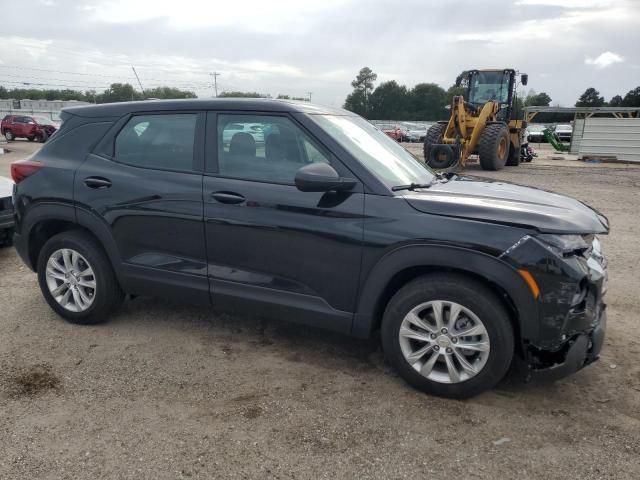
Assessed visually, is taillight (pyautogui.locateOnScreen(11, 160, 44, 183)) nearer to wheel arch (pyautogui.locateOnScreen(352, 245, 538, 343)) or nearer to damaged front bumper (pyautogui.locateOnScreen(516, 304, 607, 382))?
wheel arch (pyautogui.locateOnScreen(352, 245, 538, 343))

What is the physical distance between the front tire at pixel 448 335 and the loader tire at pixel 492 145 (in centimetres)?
1403

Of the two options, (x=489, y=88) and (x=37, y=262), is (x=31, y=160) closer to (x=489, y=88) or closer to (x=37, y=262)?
(x=37, y=262)

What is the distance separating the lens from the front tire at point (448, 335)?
117 inches

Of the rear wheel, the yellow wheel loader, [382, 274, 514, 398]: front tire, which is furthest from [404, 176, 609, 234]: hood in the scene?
the rear wheel

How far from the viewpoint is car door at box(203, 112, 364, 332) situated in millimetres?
3266

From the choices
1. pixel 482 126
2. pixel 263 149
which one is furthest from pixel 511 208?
pixel 482 126

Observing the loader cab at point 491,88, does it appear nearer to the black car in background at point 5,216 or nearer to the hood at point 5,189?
the hood at point 5,189

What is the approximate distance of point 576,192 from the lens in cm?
1230

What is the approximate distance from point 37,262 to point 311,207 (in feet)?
8.37

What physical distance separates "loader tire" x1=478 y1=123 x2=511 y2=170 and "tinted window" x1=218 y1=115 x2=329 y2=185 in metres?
13.7

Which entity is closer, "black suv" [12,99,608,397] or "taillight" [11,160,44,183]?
"black suv" [12,99,608,397]

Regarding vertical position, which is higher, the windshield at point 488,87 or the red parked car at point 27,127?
the windshield at point 488,87

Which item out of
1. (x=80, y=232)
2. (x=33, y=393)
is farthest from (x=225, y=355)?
(x=80, y=232)

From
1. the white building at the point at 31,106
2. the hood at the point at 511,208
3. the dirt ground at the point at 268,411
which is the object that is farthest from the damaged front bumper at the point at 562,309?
the white building at the point at 31,106
